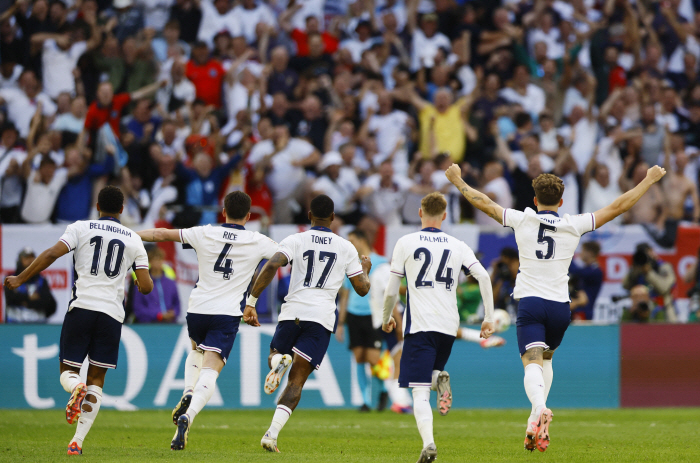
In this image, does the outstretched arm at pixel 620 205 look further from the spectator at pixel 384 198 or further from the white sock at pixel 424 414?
the spectator at pixel 384 198

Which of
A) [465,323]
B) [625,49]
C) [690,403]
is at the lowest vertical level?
[690,403]

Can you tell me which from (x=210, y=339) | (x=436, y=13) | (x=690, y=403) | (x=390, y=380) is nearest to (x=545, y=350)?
(x=210, y=339)

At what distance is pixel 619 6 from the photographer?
21.9 m

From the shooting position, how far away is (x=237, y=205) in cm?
924

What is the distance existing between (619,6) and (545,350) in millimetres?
14937

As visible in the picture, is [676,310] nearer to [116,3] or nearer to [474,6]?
[474,6]

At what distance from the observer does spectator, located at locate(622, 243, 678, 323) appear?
1638cm

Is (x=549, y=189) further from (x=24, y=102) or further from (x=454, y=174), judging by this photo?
(x=24, y=102)

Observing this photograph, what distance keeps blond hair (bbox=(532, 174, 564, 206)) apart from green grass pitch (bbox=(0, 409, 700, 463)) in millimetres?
2321

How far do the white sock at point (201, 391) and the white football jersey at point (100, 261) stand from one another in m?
0.95

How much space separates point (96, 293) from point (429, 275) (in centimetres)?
299

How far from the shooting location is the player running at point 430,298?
8453 millimetres

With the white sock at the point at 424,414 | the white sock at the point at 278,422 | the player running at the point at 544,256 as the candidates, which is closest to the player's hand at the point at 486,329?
the player running at the point at 544,256

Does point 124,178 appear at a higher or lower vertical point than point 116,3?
lower
